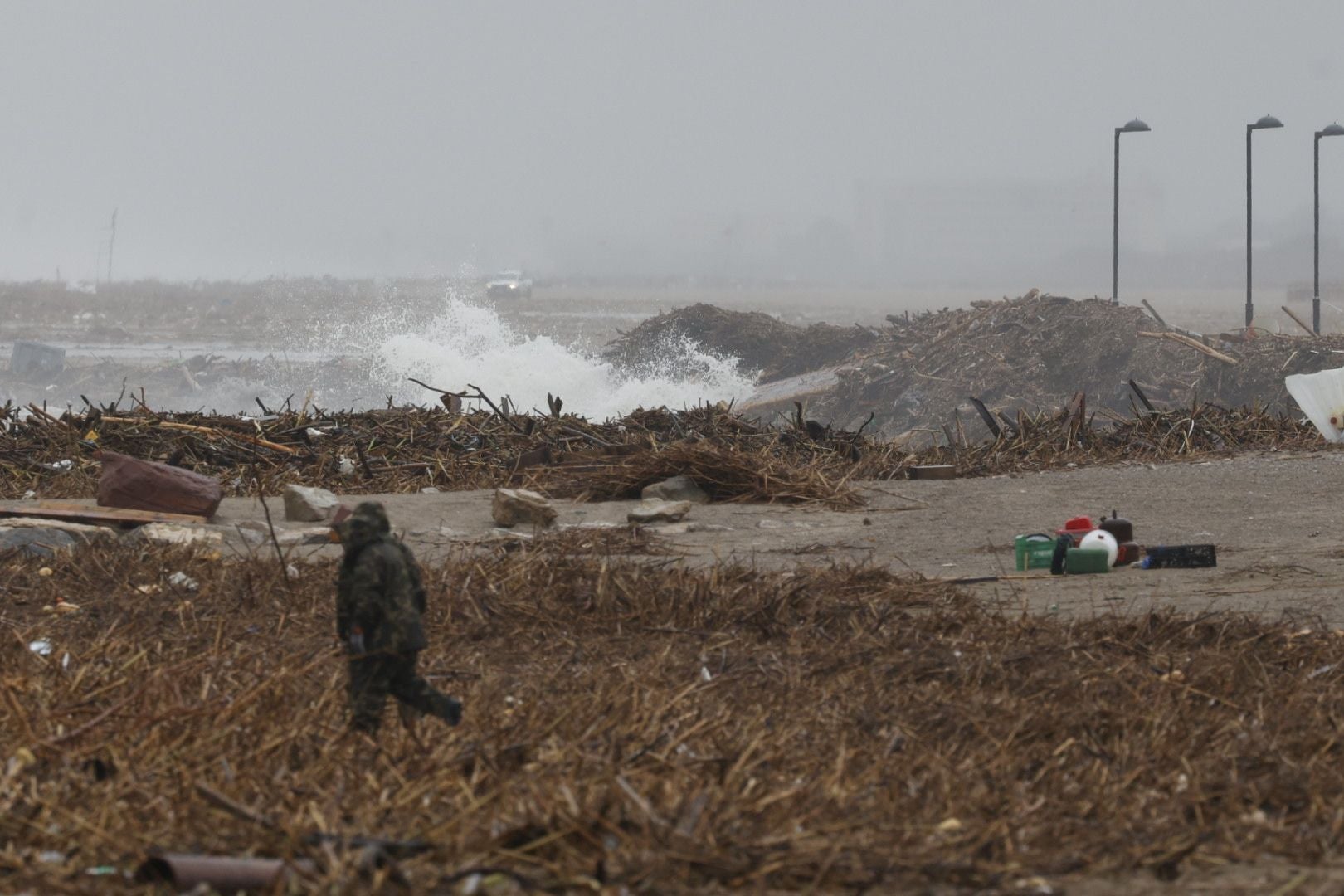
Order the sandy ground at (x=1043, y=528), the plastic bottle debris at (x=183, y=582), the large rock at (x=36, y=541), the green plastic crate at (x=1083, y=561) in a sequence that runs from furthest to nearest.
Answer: the green plastic crate at (x=1083, y=561) < the large rock at (x=36, y=541) < the sandy ground at (x=1043, y=528) < the plastic bottle debris at (x=183, y=582)

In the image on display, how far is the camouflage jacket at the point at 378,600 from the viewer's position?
4.94 meters

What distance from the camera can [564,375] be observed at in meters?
32.9

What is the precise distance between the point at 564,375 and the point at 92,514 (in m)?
23.1

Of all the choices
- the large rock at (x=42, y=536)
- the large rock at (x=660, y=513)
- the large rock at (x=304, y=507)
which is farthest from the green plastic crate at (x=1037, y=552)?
the large rock at (x=42, y=536)

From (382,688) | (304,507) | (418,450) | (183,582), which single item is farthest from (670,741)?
(418,450)

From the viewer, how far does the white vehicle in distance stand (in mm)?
88812

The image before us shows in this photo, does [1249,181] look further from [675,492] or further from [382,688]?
[382,688]

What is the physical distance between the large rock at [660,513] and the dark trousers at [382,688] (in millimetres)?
5964

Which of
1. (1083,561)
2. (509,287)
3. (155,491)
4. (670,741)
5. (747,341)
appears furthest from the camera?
(509,287)

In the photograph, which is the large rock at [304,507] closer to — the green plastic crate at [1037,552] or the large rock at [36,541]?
the large rock at [36,541]

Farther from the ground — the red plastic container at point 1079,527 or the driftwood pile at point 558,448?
the driftwood pile at point 558,448

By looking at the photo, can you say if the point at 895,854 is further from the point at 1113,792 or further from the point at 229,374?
the point at 229,374

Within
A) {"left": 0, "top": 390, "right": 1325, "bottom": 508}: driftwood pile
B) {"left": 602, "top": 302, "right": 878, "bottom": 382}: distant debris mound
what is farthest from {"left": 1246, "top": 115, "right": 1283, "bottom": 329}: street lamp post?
{"left": 0, "top": 390, "right": 1325, "bottom": 508}: driftwood pile

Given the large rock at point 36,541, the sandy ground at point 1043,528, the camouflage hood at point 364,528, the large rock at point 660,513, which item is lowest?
the sandy ground at point 1043,528
